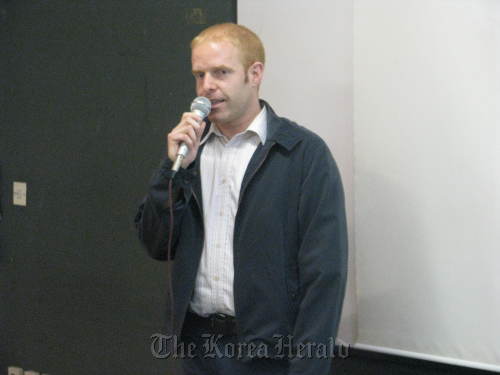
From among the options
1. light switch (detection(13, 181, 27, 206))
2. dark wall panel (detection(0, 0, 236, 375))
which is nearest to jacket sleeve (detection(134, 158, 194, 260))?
dark wall panel (detection(0, 0, 236, 375))

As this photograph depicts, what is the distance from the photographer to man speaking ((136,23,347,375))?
154 cm

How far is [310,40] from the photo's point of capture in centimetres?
214

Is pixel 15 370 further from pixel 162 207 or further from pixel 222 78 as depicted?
pixel 222 78

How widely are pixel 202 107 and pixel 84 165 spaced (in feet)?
4.60

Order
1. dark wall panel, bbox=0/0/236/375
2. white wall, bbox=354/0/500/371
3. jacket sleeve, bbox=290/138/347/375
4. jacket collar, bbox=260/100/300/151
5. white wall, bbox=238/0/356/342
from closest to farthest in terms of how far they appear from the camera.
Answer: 1. jacket sleeve, bbox=290/138/347/375
2. jacket collar, bbox=260/100/300/151
3. white wall, bbox=354/0/500/371
4. white wall, bbox=238/0/356/342
5. dark wall panel, bbox=0/0/236/375

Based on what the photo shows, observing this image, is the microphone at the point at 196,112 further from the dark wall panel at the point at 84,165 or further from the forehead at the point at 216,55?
the dark wall panel at the point at 84,165

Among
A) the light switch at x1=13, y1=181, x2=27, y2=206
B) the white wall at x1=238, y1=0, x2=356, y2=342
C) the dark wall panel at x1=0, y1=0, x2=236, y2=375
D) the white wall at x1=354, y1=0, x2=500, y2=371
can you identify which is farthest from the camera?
the light switch at x1=13, y1=181, x2=27, y2=206

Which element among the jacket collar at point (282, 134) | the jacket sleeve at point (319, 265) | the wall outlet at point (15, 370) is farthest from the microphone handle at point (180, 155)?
the wall outlet at point (15, 370)

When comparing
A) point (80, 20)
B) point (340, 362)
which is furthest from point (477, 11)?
point (80, 20)

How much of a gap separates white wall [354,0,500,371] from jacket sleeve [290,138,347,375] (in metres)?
0.46

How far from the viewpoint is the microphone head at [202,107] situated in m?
1.58

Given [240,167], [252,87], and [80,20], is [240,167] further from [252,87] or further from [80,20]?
[80,20]

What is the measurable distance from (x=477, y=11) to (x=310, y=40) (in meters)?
0.59

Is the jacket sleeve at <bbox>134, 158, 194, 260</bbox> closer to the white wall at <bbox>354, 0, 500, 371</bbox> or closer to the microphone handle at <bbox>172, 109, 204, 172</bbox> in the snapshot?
the microphone handle at <bbox>172, 109, 204, 172</bbox>
